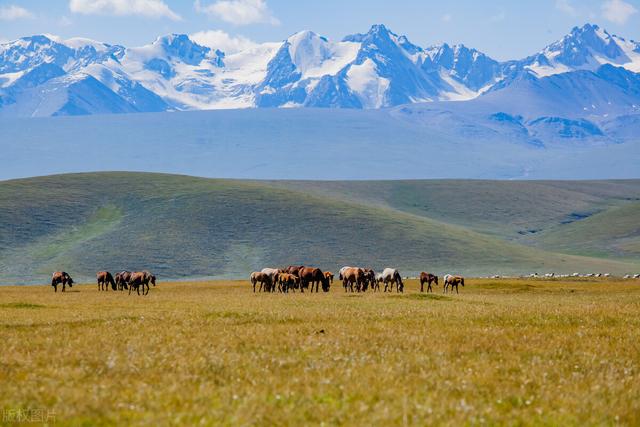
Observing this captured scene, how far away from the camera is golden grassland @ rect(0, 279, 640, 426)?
1404cm

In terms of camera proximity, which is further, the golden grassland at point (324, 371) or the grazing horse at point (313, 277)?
the grazing horse at point (313, 277)

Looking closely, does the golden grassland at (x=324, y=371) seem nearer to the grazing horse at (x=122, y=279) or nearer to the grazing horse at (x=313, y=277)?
the grazing horse at (x=313, y=277)

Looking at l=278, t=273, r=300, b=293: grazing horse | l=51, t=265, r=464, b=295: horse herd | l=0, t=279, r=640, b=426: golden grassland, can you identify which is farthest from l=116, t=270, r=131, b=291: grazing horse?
l=0, t=279, r=640, b=426: golden grassland

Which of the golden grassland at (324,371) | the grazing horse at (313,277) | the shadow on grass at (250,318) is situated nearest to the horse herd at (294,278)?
the grazing horse at (313,277)

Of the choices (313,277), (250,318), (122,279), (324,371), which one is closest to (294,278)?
(313,277)

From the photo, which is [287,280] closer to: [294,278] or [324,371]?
[294,278]

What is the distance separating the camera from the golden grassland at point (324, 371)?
14039mm

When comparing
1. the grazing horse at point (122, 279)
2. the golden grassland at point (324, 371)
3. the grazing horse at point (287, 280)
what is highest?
the golden grassland at point (324, 371)

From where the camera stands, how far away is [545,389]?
16.3m

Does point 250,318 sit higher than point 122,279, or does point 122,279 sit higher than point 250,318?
point 250,318

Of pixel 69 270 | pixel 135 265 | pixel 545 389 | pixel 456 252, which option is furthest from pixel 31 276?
pixel 545 389

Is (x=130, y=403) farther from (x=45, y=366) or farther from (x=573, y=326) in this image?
(x=573, y=326)

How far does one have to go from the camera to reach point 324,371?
17578 millimetres

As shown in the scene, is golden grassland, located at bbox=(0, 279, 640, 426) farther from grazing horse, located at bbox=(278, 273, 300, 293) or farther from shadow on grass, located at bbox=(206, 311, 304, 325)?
grazing horse, located at bbox=(278, 273, 300, 293)
